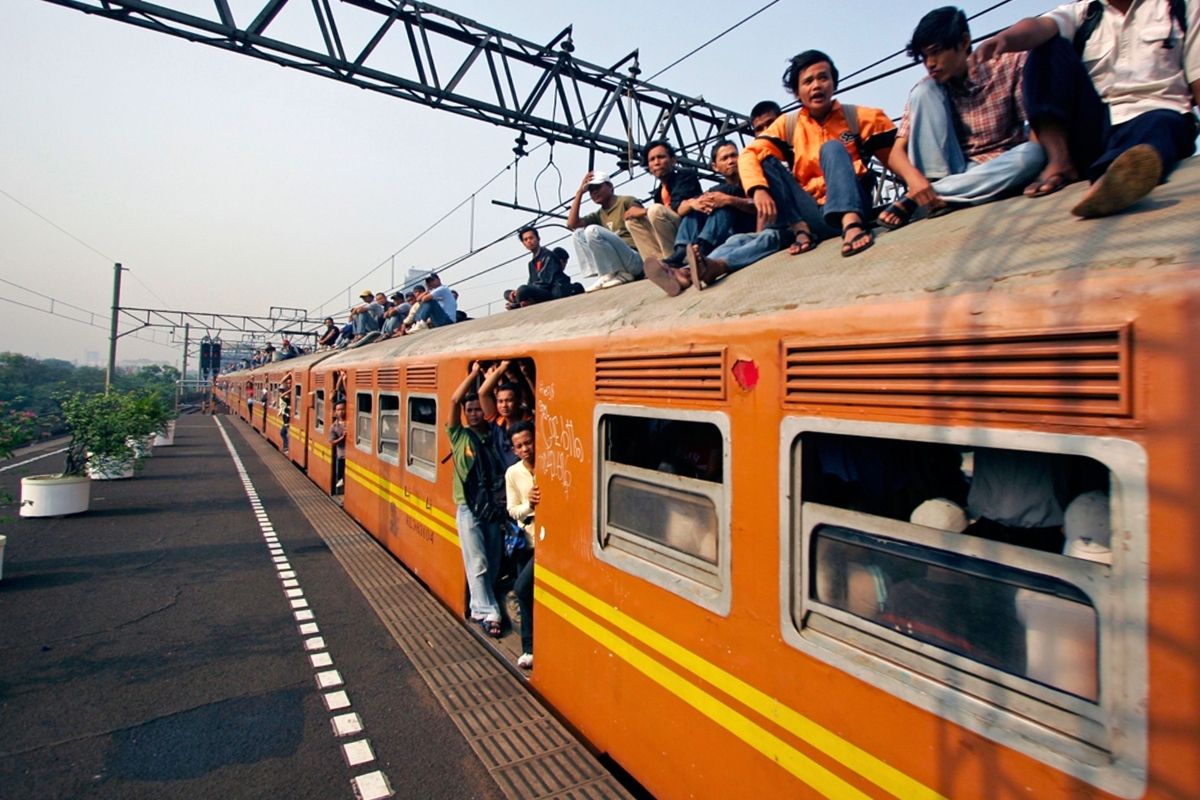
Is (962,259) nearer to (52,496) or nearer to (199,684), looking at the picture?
(199,684)

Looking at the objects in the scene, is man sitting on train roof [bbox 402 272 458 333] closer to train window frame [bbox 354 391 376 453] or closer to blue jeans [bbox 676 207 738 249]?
train window frame [bbox 354 391 376 453]

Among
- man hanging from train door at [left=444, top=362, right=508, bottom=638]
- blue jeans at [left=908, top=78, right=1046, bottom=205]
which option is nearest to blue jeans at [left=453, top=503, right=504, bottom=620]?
man hanging from train door at [left=444, top=362, right=508, bottom=638]

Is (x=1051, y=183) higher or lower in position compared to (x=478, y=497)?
higher

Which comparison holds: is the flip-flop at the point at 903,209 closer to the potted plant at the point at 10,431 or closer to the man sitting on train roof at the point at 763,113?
the man sitting on train roof at the point at 763,113

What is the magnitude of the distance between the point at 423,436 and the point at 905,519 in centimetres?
483

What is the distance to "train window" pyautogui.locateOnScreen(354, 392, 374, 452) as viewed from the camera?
27.2ft

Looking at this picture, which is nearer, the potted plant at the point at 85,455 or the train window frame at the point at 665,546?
the train window frame at the point at 665,546

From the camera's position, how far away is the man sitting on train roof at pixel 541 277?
250 inches

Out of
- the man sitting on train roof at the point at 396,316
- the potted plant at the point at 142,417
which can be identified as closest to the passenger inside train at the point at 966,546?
the man sitting on train roof at the point at 396,316

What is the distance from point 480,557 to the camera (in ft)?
16.4

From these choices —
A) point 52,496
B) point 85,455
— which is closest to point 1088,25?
point 52,496

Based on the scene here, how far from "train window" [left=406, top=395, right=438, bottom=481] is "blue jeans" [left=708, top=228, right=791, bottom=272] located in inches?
131

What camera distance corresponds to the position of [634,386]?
3.05m

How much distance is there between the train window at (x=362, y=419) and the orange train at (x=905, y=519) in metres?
5.41
